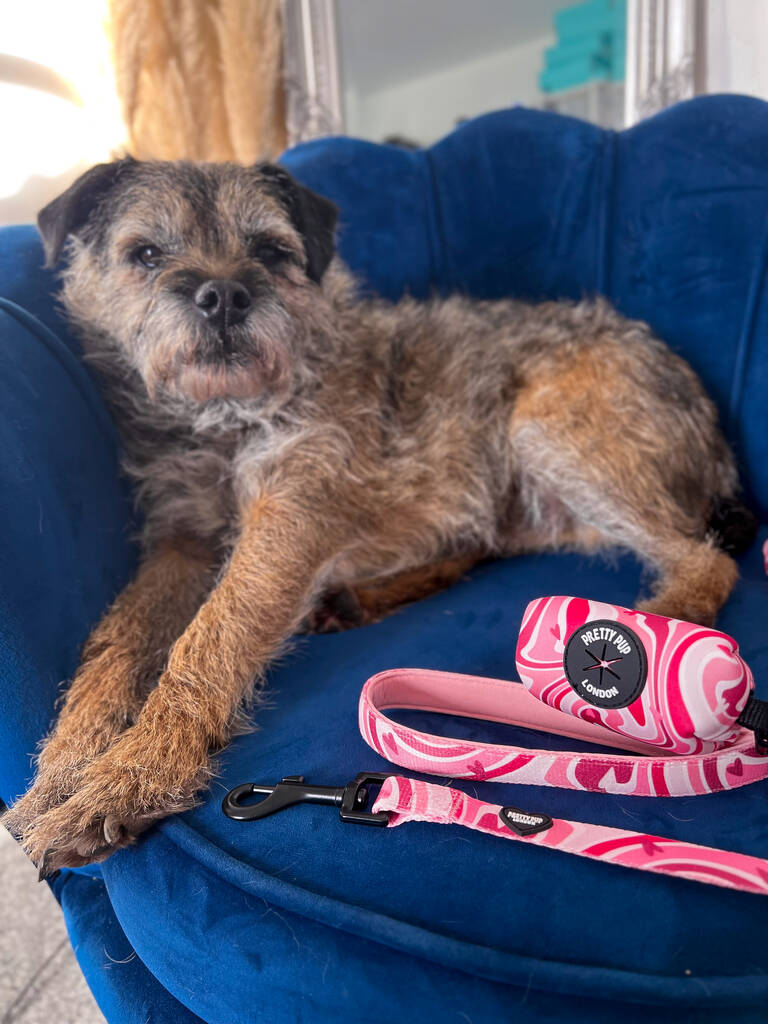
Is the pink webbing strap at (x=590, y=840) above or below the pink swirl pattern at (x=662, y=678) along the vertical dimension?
below

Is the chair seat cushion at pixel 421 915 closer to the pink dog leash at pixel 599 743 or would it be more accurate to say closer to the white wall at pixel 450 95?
the pink dog leash at pixel 599 743

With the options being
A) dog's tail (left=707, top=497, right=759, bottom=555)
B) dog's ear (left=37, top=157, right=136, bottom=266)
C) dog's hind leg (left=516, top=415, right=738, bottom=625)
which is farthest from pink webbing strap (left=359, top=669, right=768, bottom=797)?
dog's ear (left=37, top=157, right=136, bottom=266)

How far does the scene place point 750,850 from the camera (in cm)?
99

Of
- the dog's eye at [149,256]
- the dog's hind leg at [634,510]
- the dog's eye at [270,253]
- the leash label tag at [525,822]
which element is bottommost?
the dog's hind leg at [634,510]

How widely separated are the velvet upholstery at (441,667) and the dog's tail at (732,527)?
0.07 m

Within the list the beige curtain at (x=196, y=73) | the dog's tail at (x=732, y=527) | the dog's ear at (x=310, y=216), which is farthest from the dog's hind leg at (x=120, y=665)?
the beige curtain at (x=196, y=73)

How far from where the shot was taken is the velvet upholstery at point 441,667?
34.5 inches

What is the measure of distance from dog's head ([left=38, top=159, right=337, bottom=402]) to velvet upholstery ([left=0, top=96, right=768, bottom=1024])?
0.52 feet

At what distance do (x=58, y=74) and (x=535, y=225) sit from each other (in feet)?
5.41

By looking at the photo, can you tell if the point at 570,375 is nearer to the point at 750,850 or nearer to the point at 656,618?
the point at 656,618

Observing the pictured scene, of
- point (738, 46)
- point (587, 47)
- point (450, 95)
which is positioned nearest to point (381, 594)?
point (450, 95)

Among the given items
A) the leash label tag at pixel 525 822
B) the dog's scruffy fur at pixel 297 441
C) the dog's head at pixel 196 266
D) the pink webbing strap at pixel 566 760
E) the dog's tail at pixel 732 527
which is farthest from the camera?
the dog's tail at pixel 732 527

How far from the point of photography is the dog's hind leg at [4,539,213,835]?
1.26m

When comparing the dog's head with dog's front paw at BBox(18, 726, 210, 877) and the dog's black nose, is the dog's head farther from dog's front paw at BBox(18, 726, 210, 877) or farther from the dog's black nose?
dog's front paw at BBox(18, 726, 210, 877)
